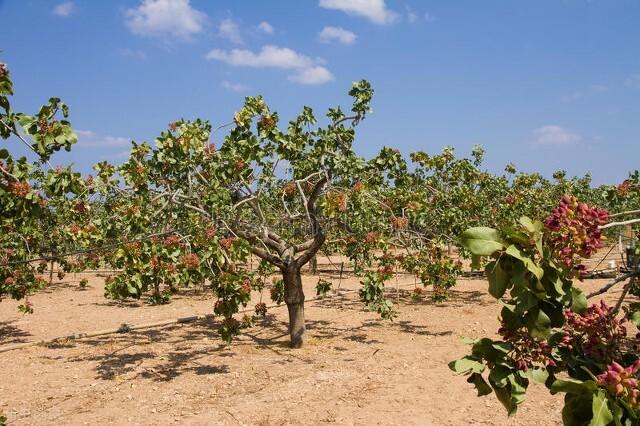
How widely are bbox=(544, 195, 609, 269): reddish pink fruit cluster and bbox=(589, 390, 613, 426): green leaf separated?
404 mm

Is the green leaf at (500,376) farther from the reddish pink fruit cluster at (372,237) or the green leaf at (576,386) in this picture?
the reddish pink fruit cluster at (372,237)

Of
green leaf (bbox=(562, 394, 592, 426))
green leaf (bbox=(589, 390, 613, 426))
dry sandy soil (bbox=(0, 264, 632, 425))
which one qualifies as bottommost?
dry sandy soil (bbox=(0, 264, 632, 425))

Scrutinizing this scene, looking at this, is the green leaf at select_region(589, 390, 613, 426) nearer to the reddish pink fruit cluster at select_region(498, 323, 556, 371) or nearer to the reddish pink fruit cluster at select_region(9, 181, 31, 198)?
the reddish pink fruit cluster at select_region(498, 323, 556, 371)

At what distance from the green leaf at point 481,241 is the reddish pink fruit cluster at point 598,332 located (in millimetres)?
625

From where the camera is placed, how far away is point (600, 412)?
4.41 feet

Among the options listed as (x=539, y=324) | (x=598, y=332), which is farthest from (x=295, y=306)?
(x=539, y=324)

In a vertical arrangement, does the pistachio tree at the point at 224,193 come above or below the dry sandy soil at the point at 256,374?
above

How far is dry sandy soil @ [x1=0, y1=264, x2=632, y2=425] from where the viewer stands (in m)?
6.64

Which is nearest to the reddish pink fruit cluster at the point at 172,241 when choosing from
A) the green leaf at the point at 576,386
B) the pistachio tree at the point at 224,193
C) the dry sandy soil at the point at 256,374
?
the pistachio tree at the point at 224,193

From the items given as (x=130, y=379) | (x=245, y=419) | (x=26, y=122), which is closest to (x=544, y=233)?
(x=26, y=122)

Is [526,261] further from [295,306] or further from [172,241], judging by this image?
[295,306]

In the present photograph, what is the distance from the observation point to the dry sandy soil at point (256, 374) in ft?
21.8

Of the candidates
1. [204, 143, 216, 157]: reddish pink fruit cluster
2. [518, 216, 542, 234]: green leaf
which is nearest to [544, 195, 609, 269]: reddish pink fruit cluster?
[518, 216, 542, 234]: green leaf

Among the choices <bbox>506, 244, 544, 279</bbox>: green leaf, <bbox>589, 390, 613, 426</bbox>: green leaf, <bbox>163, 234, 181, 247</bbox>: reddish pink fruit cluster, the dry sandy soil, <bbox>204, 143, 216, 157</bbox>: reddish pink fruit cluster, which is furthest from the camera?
<bbox>204, 143, 216, 157</bbox>: reddish pink fruit cluster
